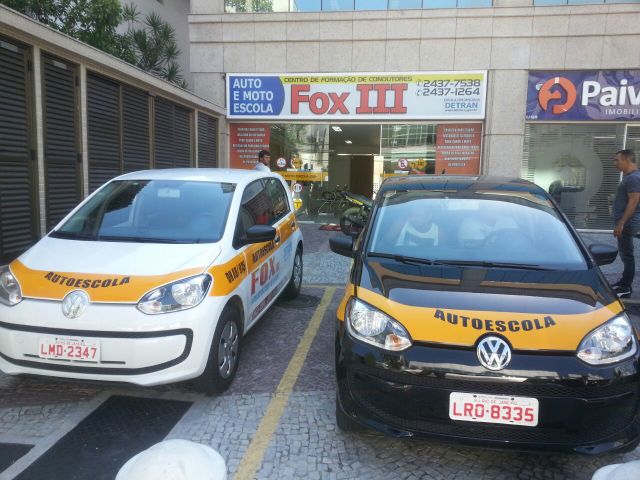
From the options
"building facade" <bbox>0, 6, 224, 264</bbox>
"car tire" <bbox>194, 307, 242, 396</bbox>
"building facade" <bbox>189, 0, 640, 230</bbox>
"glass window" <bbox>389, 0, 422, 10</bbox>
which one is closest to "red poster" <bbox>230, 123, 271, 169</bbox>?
"building facade" <bbox>189, 0, 640, 230</bbox>

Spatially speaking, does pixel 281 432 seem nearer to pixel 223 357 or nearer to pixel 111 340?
pixel 223 357

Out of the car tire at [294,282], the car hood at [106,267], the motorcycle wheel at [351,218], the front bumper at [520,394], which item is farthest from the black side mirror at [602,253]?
the motorcycle wheel at [351,218]

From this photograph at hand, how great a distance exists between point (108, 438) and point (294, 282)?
3025mm

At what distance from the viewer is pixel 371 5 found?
11930 millimetres

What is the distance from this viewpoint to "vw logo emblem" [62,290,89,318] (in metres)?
2.79

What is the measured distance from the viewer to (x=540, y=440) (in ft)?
7.32

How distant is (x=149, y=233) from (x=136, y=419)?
134 centimetres

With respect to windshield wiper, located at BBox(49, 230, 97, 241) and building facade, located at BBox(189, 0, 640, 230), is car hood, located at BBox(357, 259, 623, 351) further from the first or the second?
building facade, located at BBox(189, 0, 640, 230)

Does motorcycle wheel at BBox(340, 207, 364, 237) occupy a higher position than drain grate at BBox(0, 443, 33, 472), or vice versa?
motorcycle wheel at BBox(340, 207, 364, 237)

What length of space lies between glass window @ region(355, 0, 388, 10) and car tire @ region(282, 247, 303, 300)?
8.65 meters

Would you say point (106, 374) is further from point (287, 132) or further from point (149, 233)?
point (287, 132)

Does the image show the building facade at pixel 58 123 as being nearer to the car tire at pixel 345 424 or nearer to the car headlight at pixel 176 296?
the car headlight at pixel 176 296

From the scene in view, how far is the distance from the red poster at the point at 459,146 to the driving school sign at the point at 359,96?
29 centimetres

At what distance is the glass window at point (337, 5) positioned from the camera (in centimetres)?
1201
